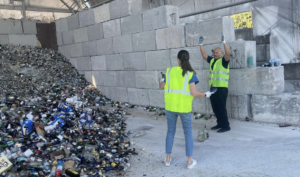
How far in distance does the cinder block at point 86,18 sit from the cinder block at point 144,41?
2.13 meters

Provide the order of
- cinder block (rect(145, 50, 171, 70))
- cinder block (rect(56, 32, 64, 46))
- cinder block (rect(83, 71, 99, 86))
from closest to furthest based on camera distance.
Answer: cinder block (rect(145, 50, 171, 70)) < cinder block (rect(83, 71, 99, 86)) < cinder block (rect(56, 32, 64, 46))

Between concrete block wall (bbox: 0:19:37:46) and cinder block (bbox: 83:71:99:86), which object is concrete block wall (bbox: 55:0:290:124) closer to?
cinder block (bbox: 83:71:99:86)

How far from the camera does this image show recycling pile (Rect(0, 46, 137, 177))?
138 inches

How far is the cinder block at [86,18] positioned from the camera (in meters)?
8.08

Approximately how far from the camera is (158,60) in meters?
6.27

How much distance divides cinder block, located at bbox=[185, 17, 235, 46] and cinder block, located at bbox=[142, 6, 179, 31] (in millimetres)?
610

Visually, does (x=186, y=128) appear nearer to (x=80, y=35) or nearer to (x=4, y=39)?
(x=80, y=35)

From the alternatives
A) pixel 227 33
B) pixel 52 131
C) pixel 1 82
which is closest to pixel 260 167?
pixel 227 33

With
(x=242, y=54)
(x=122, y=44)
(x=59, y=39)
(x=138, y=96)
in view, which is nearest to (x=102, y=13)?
(x=122, y=44)

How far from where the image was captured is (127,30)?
692 cm

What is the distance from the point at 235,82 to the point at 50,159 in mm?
3651

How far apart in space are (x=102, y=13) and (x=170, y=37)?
2851 mm

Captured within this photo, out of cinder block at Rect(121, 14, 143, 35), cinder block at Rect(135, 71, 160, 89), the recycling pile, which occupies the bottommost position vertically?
the recycling pile

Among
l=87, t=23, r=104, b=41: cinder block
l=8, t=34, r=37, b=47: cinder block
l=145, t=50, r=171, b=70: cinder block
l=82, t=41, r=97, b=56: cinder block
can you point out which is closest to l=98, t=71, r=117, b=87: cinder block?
l=82, t=41, r=97, b=56: cinder block
